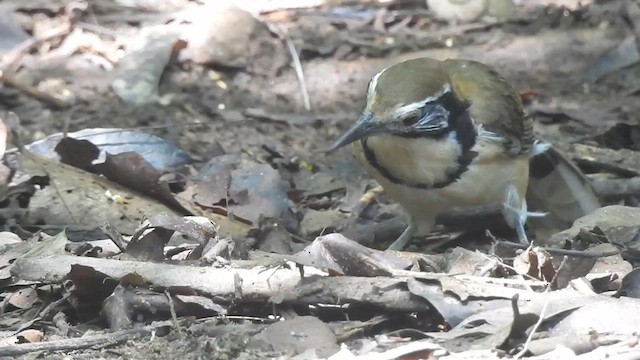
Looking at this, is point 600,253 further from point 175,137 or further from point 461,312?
point 175,137

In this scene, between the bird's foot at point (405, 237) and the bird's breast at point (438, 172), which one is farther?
the bird's foot at point (405, 237)

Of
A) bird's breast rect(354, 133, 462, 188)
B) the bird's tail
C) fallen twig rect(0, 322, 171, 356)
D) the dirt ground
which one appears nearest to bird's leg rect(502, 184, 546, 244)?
the bird's tail

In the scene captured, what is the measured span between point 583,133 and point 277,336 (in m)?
4.51

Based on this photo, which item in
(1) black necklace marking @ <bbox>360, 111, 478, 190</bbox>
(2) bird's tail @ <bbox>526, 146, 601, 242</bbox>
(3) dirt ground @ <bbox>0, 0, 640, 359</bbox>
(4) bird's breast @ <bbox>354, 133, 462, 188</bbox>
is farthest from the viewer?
(3) dirt ground @ <bbox>0, 0, 640, 359</bbox>

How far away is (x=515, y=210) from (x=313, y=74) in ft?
9.84

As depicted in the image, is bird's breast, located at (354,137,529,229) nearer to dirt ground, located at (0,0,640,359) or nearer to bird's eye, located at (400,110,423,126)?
bird's eye, located at (400,110,423,126)

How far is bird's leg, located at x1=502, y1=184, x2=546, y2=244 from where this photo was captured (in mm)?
5922

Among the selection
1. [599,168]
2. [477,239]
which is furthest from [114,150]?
[599,168]

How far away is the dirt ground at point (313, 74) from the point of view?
755cm

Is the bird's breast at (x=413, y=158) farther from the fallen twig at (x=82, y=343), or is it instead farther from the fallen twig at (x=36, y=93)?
the fallen twig at (x=36, y=93)

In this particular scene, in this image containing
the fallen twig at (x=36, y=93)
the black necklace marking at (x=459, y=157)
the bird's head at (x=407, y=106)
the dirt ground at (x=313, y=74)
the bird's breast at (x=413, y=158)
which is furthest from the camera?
the fallen twig at (x=36, y=93)

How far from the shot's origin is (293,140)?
767cm

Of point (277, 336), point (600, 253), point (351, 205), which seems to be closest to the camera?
point (277, 336)

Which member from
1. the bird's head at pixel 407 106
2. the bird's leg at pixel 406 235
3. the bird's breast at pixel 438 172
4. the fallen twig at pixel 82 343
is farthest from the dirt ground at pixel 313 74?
the fallen twig at pixel 82 343
